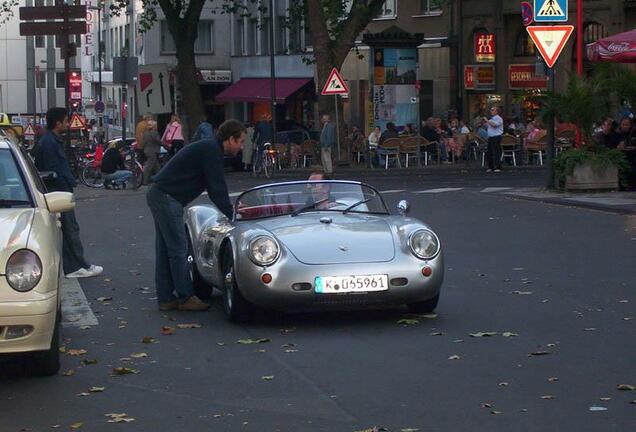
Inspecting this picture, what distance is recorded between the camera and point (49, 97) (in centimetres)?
9800

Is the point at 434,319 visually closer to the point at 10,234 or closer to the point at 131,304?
the point at 131,304

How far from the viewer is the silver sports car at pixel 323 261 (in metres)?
10.5

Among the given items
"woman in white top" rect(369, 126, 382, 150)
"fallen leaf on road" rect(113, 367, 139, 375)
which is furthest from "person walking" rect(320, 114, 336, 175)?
"fallen leaf on road" rect(113, 367, 139, 375)

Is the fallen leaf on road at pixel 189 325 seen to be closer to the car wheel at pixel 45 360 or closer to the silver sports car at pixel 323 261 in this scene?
the silver sports car at pixel 323 261

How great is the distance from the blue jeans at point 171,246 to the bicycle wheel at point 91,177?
82.3 feet

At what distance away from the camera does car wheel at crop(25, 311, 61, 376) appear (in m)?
8.59

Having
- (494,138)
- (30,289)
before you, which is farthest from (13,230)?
(494,138)

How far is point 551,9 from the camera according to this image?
985 inches

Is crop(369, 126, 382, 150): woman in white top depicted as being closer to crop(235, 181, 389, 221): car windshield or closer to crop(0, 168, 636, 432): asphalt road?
crop(0, 168, 636, 432): asphalt road

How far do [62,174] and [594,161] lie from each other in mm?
13167

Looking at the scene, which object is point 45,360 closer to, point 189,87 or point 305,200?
point 305,200

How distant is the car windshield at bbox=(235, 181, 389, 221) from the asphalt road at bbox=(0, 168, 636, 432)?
915mm

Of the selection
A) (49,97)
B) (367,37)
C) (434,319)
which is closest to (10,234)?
(434,319)

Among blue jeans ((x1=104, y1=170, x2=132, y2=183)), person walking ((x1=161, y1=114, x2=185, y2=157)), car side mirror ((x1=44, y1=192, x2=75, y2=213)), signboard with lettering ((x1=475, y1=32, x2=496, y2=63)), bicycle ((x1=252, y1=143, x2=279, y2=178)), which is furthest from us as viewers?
signboard with lettering ((x1=475, y1=32, x2=496, y2=63))
